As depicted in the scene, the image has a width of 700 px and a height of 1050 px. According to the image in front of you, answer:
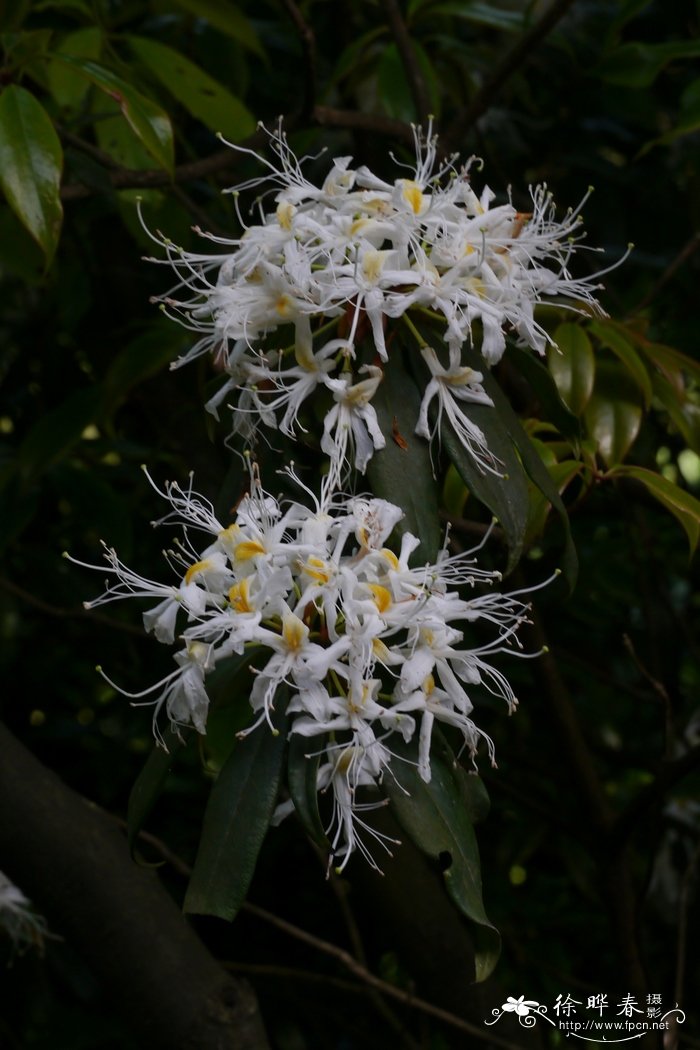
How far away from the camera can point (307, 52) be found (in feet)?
3.82

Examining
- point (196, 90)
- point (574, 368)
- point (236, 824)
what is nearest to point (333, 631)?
point (236, 824)

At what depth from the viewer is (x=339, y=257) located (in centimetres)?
80

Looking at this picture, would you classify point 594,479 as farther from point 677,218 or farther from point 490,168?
point 677,218

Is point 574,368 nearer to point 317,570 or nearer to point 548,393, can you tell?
point 548,393

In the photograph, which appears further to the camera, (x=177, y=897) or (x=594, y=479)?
(x=177, y=897)

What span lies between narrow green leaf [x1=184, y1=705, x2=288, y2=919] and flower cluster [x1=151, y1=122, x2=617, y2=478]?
0.20 metres

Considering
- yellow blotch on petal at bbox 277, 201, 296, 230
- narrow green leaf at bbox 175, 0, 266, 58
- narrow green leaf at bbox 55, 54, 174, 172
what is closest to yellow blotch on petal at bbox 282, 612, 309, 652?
yellow blotch on petal at bbox 277, 201, 296, 230

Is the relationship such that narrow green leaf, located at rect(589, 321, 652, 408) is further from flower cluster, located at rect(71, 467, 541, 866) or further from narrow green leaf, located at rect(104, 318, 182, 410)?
narrow green leaf, located at rect(104, 318, 182, 410)

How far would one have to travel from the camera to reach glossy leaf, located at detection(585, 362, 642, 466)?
101cm

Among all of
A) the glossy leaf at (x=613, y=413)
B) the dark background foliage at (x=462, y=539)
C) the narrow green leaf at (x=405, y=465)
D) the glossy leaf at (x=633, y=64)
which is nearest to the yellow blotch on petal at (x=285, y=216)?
the narrow green leaf at (x=405, y=465)

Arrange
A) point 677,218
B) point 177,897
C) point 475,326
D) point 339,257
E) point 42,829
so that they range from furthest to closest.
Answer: point 677,218, point 177,897, point 42,829, point 475,326, point 339,257

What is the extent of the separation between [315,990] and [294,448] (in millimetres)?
1104

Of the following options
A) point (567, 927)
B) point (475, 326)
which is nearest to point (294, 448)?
point (475, 326)

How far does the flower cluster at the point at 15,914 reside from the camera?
4.86 feet
